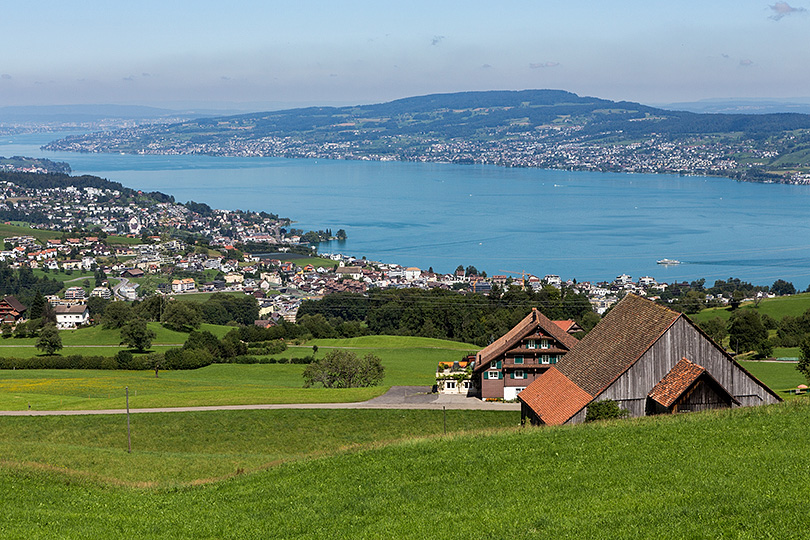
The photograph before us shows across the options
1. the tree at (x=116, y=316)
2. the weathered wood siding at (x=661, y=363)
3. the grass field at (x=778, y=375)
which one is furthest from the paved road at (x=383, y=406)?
the tree at (x=116, y=316)

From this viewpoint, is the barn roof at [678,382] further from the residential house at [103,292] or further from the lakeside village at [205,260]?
the residential house at [103,292]

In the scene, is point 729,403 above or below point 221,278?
above

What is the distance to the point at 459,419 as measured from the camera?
2414cm

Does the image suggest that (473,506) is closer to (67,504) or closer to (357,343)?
(67,504)

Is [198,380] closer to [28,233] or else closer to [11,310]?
[11,310]

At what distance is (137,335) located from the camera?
47.3m

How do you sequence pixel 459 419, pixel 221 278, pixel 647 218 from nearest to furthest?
pixel 459 419 → pixel 221 278 → pixel 647 218

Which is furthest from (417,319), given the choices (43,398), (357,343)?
(43,398)

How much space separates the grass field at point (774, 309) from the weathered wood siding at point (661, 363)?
131 ft

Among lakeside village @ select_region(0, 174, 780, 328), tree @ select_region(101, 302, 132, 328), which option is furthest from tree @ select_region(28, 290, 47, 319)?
tree @ select_region(101, 302, 132, 328)

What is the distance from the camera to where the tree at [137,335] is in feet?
155

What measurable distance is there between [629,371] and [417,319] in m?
44.2

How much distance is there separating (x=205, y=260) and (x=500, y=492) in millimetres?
107661

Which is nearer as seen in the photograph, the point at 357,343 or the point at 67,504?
the point at 67,504
